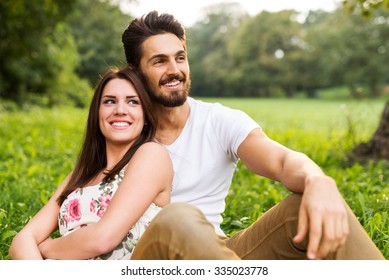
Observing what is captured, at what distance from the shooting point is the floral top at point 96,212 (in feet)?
7.75

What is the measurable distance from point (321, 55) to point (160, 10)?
47331 millimetres

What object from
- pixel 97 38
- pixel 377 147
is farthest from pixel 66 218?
pixel 97 38

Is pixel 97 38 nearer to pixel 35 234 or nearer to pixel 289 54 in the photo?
pixel 289 54

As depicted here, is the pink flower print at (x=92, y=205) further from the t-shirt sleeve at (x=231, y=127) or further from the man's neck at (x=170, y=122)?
the t-shirt sleeve at (x=231, y=127)

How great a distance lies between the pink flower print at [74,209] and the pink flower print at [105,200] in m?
0.12

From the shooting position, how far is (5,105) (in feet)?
53.2

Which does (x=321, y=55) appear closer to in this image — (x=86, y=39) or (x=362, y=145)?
(x=86, y=39)

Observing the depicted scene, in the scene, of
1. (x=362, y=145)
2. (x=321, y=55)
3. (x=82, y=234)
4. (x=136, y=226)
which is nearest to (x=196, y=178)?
(x=136, y=226)

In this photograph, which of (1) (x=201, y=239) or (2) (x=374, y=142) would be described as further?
(2) (x=374, y=142)

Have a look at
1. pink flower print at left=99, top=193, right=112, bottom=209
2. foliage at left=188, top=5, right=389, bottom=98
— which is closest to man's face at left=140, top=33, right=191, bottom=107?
pink flower print at left=99, top=193, right=112, bottom=209

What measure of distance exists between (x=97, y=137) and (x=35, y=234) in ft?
1.90

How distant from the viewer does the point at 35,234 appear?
8.48 ft

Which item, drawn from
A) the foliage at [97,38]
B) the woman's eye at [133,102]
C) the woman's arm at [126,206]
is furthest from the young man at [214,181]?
the foliage at [97,38]

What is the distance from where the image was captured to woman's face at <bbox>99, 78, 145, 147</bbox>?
2.62 m
